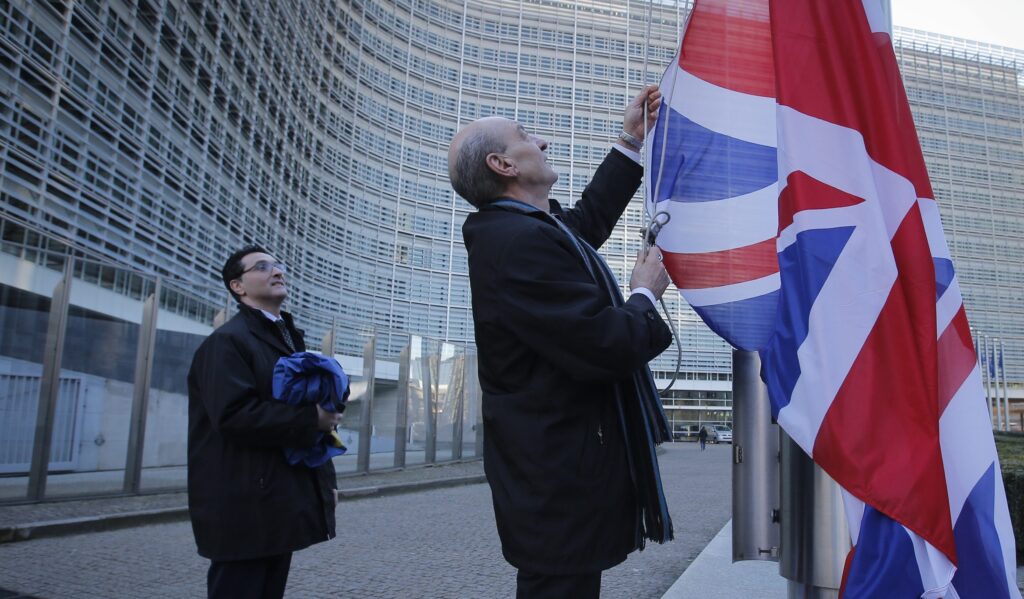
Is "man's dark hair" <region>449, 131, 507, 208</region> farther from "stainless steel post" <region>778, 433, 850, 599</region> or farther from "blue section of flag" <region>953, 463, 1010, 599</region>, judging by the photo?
"blue section of flag" <region>953, 463, 1010, 599</region>

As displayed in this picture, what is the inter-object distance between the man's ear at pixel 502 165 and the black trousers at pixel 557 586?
1.00m

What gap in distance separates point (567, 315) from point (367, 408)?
13860 millimetres

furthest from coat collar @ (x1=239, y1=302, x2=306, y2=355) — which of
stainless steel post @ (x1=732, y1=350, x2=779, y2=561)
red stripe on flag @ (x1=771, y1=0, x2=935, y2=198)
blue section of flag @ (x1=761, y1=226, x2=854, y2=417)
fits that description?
red stripe on flag @ (x1=771, y1=0, x2=935, y2=198)

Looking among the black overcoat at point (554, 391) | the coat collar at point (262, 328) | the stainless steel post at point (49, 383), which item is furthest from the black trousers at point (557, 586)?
the stainless steel post at point (49, 383)

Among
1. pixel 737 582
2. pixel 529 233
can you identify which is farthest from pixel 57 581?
pixel 529 233

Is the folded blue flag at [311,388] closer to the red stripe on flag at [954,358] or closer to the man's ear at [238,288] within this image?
the man's ear at [238,288]

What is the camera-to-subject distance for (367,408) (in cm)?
1509

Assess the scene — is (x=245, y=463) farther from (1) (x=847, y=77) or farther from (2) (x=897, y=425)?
(1) (x=847, y=77)

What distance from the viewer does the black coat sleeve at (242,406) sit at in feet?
8.93

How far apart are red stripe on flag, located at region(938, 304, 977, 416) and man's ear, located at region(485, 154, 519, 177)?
114 centimetres

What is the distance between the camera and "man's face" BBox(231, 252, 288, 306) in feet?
10.5

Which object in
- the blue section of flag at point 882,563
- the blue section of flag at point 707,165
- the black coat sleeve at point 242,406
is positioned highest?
the blue section of flag at point 707,165

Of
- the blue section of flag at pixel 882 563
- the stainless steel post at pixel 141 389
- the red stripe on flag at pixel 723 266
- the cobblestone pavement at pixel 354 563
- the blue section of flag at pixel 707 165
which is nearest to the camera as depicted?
the blue section of flag at pixel 882 563

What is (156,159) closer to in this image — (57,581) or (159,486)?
(159,486)
